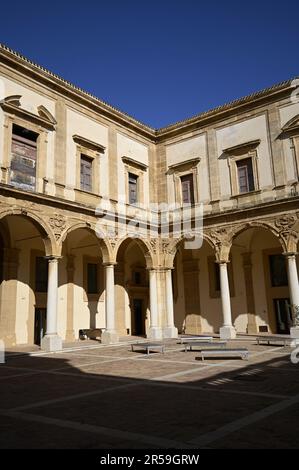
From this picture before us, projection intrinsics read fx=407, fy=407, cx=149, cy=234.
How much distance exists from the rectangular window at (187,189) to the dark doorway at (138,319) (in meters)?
6.29

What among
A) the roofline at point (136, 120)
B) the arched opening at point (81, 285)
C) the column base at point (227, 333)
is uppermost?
the roofline at point (136, 120)

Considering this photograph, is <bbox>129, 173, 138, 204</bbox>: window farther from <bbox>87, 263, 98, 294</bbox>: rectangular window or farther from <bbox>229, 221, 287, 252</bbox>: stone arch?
<bbox>229, 221, 287, 252</bbox>: stone arch

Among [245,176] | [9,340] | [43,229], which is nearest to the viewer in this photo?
[43,229]

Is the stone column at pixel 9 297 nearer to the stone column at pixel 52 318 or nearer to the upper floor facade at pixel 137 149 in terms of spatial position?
the stone column at pixel 52 318

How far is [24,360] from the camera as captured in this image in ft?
42.7

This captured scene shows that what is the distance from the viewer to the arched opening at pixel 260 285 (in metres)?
19.9

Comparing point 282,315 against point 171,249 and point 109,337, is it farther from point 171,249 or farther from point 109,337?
point 109,337

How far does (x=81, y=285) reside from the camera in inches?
777

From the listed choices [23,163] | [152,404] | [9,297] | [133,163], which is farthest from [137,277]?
[152,404]

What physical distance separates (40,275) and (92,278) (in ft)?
10.3

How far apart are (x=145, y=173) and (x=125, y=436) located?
17.7 m

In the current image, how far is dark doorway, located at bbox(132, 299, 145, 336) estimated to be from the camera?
73.5 ft

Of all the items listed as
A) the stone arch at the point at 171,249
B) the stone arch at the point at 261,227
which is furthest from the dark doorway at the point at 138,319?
the stone arch at the point at 261,227
